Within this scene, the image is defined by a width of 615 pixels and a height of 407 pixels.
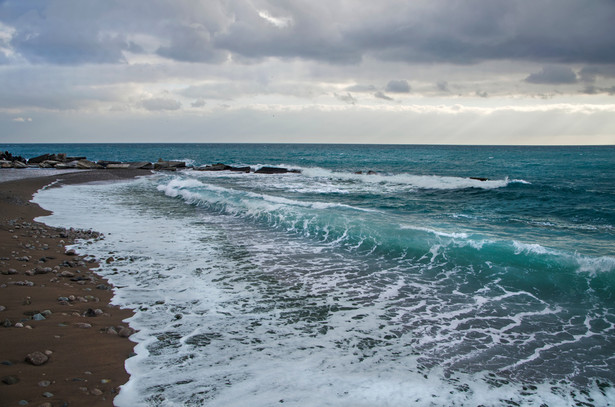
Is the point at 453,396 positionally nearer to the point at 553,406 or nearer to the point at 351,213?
the point at 553,406

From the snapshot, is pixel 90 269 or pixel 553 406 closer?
pixel 553 406

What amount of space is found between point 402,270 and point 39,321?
21.4 ft

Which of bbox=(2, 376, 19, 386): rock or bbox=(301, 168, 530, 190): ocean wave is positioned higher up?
bbox=(301, 168, 530, 190): ocean wave

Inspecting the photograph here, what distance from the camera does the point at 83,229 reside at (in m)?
11.9

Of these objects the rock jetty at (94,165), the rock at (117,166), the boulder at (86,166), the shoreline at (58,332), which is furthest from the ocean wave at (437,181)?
the boulder at (86,166)

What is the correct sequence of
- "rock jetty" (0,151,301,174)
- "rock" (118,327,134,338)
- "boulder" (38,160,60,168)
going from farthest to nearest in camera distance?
"boulder" (38,160,60,168), "rock jetty" (0,151,301,174), "rock" (118,327,134,338)

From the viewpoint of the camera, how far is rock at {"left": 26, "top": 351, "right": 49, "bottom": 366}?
402 centimetres

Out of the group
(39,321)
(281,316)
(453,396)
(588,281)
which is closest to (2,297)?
(39,321)

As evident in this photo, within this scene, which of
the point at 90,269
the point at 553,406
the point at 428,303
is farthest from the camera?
the point at 90,269

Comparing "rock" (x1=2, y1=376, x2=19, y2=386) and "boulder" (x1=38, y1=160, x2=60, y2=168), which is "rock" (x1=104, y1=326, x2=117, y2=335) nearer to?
"rock" (x1=2, y1=376, x2=19, y2=386)

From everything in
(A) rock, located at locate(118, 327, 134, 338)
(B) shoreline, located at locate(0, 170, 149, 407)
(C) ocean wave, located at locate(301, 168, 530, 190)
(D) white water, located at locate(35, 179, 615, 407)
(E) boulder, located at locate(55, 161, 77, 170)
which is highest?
(E) boulder, located at locate(55, 161, 77, 170)

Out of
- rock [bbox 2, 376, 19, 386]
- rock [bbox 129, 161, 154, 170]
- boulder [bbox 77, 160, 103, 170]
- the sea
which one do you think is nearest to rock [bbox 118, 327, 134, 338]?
the sea

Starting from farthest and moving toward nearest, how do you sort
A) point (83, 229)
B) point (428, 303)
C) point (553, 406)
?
point (83, 229)
point (428, 303)
point (553, 406)

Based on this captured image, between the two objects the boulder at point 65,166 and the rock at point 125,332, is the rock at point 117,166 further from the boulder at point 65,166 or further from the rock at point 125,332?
the rock at point 125,332
